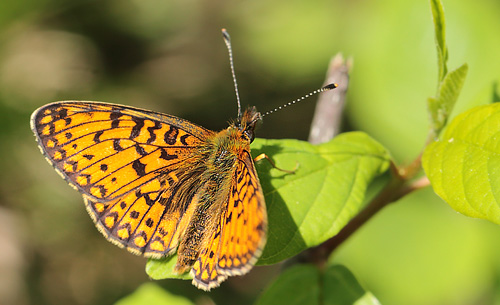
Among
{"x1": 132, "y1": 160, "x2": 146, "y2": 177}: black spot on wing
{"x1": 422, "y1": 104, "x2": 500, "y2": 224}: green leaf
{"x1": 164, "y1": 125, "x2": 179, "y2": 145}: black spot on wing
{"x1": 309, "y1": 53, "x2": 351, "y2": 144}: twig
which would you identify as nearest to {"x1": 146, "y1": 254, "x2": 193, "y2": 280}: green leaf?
{"x1": 132, "y1": 160, "x2": 146, "y2": 177}: black spot on wing

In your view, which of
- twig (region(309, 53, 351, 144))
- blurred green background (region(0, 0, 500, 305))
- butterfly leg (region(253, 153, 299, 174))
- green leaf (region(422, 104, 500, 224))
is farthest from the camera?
blurred green background (region(0, 0, 500, 305))

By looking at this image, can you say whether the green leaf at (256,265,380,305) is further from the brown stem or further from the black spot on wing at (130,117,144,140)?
the black spot on wing at (130,117,144,140)

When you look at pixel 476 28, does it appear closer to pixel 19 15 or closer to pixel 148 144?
pixel 148 144

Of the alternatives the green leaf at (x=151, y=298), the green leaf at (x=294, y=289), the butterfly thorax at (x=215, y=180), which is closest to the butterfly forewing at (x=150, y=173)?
the butterfly thorax at (x=215, y=180)

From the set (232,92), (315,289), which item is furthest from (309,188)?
(232,92)

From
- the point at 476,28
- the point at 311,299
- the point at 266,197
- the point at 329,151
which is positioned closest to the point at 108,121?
the point at 266,197
